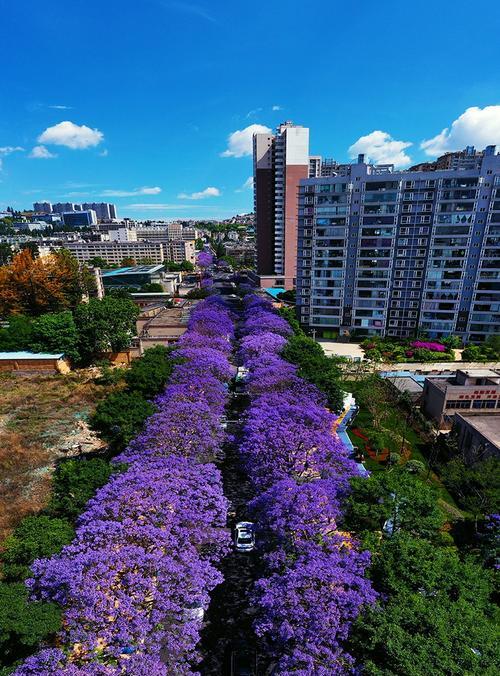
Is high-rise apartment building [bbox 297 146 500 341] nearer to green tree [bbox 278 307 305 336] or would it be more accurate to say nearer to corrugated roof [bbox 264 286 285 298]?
green tree [bbox 278 307 305 336]

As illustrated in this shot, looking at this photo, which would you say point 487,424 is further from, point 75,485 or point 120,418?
point 75,485

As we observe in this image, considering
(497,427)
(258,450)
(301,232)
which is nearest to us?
(258,450)

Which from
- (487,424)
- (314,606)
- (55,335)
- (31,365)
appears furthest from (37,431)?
(487,424)

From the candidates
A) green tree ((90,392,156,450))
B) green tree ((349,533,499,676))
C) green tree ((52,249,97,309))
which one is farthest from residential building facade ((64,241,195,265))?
green tree ((349,533,499,676))

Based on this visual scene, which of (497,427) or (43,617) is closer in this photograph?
(43,617)

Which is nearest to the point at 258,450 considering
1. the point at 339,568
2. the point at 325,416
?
the point at 325,416

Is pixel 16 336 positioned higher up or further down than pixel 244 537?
higher up

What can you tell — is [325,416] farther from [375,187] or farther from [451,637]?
[375,187]

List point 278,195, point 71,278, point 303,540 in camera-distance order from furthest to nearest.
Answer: point 278,195 → point 71,278 → point 303,540
